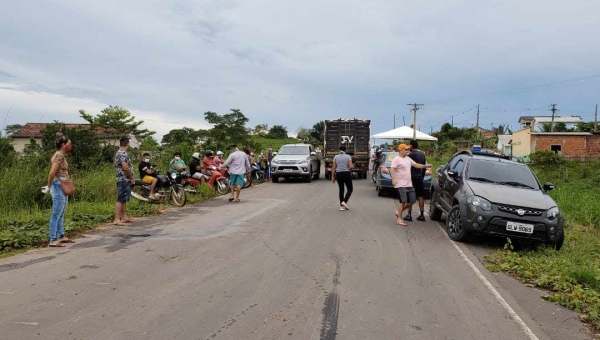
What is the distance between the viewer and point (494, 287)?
212 inches

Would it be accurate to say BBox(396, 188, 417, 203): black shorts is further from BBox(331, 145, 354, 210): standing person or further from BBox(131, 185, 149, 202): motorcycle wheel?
BBox(131, 185, 149, 202): motorcycle wheel

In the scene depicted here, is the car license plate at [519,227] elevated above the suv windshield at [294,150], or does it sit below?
below

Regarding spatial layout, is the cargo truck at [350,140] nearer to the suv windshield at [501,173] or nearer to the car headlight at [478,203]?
the suv windshield at [501,173]

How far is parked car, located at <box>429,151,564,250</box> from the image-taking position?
284 inches

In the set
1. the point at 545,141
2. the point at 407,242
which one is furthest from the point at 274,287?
the point at 545,141

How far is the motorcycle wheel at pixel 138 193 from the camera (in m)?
11.4

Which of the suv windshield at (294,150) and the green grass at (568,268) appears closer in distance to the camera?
the green grass at (568,268)

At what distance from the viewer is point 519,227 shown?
23.6 feet

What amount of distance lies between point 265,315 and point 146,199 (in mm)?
8242

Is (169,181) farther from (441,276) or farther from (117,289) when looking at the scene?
(441,276)

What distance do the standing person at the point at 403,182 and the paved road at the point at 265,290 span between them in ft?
4.20

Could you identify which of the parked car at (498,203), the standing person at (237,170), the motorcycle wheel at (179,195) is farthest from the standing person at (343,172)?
the motorcycle wheel at (179,195)

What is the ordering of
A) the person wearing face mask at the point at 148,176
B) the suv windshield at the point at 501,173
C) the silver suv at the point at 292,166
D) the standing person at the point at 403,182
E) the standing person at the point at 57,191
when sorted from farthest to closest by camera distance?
the silver suv at the point at 292,166, the person wearing face mask at the point at 148,176, the standing person at the point at 403,182, the suv windshield at the point at 501,173, the standing person at the point at 57,191

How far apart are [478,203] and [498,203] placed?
1.03 feet
